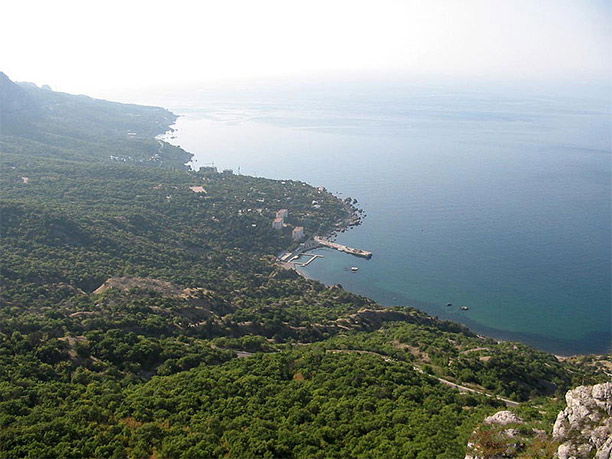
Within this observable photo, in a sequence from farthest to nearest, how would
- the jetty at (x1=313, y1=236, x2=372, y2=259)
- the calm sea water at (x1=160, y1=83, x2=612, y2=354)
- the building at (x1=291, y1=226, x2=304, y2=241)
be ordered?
the building at (x1=291, y1=226, x2=304, y2=241)
the jetty at (x1=313, y1=236, x2=372, y2=259)
the calm sea water at (x1=160, y1=83, x2=612, y2=354)

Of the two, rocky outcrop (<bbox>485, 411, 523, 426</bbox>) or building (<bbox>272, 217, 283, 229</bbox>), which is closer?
rocky outcrop (<bbox>485, 411, 523, 426</bbox>)

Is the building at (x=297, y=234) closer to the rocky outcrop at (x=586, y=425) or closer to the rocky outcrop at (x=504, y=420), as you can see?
the rocky outcrop at (x=504, y=420)

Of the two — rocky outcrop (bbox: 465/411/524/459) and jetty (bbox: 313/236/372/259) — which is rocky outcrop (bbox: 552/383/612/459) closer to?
rocky outcrop (bbox: 465/411/524/459)

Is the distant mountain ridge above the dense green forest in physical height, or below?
above

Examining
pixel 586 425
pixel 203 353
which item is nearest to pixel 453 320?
pixel 203 353

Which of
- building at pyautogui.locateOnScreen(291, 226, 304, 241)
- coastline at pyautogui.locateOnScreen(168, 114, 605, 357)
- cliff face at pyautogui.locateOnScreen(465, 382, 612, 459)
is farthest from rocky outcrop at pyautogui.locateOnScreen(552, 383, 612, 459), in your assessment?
building at pyautogui.locateOnScreen(291, 226, 304, 241)

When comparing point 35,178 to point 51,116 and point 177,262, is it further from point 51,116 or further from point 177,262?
point 51,116
